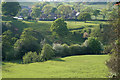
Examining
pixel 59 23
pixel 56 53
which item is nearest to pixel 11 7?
pixel 59 23

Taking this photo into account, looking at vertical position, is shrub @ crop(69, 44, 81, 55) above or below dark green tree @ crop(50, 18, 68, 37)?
below

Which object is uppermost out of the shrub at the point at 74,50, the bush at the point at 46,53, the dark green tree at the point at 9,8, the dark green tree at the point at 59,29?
the dark green tree at the point at 9,8

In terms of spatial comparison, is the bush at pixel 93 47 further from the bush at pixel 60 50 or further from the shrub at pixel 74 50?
the bush at pixel 60 50

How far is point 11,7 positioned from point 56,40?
129ft

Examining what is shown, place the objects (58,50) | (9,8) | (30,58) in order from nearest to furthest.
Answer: (30,58) < (58,50) < (9,8)

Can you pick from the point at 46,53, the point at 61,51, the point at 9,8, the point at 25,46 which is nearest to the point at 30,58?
the point at 46,53

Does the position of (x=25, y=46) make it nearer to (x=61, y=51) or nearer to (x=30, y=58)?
(x=30, y=58)

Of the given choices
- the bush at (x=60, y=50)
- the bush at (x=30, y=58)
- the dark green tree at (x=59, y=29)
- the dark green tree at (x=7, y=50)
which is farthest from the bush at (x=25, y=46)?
the dark green tree at (x=59, y=29)

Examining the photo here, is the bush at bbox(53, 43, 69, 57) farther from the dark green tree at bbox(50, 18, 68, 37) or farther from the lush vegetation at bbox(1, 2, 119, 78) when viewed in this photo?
the dark green tree at bbox(50, 18, 68, 37)

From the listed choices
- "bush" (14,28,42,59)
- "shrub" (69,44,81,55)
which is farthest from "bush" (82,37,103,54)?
"bush" (14,28,42,59)

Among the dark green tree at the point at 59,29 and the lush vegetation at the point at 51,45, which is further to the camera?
the dark green tree at the point at 59,29

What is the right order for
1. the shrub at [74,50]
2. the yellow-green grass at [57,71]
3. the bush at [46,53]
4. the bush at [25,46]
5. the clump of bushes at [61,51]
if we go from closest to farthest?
the yellow-green grass at [57,71] < the clump of bushes at [61,51] < the bush at [46,53] < the bush at [25,46] < the shrub at [74,50]

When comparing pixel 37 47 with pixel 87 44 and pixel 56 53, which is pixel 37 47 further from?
pixel 87 44

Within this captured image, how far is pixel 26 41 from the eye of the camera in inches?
2815
